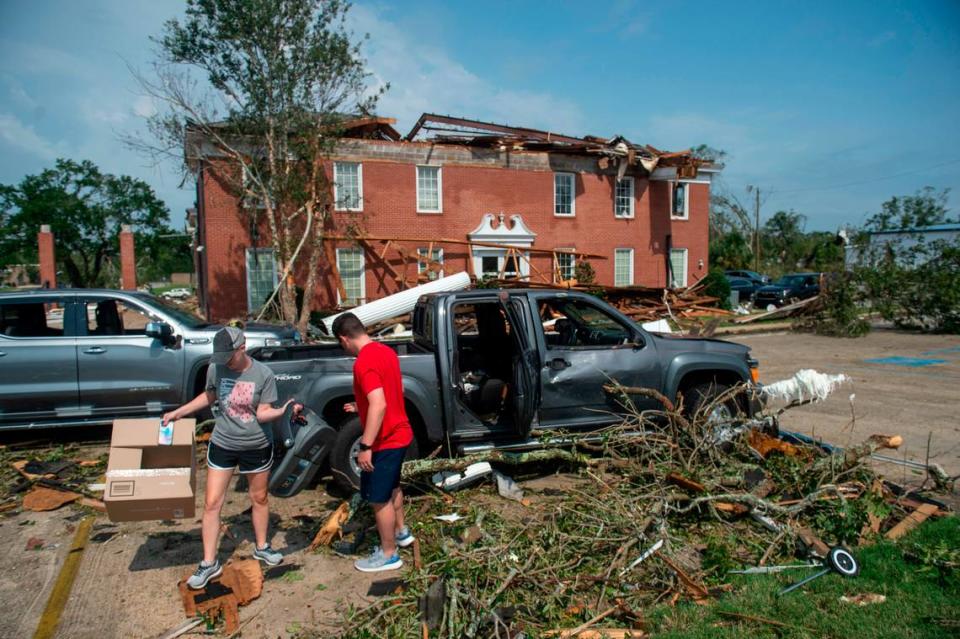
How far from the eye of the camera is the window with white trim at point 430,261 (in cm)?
2275

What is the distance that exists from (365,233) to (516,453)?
707 inches

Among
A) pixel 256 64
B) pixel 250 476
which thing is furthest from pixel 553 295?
pixel 256 64

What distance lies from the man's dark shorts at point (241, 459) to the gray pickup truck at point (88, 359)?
3791 mm

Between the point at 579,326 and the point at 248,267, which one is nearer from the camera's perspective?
the point at 579,326

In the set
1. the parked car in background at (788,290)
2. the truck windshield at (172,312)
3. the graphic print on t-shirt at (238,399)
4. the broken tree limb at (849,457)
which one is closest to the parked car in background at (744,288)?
the parked car in background at (788,290)

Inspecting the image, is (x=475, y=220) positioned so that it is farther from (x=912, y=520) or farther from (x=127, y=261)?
(x=127, y=261)

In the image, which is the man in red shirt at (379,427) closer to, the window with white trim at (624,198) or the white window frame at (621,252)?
the white window frame at (621,252)

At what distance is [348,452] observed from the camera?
222 inches

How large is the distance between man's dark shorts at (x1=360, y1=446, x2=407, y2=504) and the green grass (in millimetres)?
1815

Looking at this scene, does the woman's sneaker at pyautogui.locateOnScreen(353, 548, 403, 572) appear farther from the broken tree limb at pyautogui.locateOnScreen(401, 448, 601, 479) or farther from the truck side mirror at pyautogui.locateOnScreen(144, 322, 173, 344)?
the truck side mirror at pyautogui.locateOnScreen(144, 322, 173, 344)

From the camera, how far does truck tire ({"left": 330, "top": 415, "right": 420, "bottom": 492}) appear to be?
559cm

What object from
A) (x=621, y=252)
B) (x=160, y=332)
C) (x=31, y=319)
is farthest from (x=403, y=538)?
(x=621, y=252)

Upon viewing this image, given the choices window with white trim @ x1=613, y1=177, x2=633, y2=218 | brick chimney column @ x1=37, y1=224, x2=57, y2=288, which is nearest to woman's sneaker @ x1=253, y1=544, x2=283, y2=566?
window with white trim @ x1=613, y1=177, x2=633, y2=218

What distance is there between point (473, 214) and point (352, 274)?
5347 millimetres
